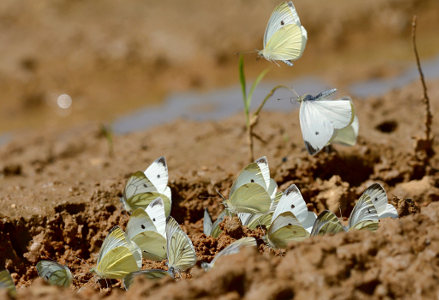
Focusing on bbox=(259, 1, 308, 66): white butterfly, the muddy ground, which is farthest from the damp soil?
bbox=(259, 1, 308, 66): white butterfly

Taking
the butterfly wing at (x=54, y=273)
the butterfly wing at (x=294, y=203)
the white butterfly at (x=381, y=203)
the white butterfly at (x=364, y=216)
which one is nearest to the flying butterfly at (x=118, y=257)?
the butterfly wing at (x=54, y=273)

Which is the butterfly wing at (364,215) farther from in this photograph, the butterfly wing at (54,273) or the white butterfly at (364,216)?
the butterfly wing at (54,273)

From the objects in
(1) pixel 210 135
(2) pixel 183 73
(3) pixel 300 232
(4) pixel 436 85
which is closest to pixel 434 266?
(3) pixel 300 232

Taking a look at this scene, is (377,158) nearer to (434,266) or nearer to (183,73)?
(434,266)

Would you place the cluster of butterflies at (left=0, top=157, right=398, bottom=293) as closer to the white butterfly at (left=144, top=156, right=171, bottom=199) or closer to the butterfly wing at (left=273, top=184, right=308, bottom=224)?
the butterfly wing at (left=273, top=184, right=308, bottom=224)

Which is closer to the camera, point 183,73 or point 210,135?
point 210,135

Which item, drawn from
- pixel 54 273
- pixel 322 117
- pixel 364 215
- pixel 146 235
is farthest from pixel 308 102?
pixel 54 273
